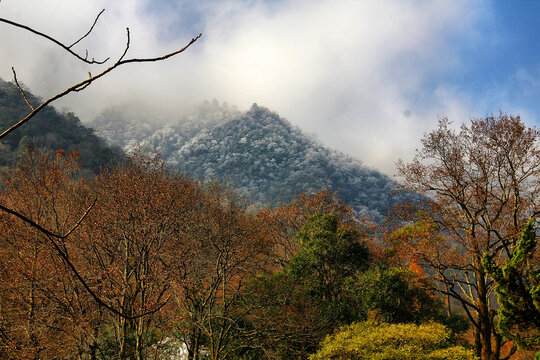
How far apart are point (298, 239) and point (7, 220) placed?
1305cm

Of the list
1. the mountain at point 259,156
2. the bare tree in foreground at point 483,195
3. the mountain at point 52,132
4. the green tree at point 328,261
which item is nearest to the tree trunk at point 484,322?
the bare tree in foreground at point 483,195

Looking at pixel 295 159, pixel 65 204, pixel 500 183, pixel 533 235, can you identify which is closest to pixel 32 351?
pixel 65 204

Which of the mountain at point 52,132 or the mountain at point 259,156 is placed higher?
the mountain at point 259,156

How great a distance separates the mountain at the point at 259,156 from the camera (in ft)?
320

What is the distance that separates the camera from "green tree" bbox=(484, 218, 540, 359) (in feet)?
27.1

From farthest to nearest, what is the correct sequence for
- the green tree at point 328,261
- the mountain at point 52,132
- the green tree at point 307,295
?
the mountain at point 52,132
the green tree at point 328,261
the green tree at point 307,295

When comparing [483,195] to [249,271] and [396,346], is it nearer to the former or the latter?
[396,346]

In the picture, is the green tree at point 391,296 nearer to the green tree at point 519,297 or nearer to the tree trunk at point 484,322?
the tree trunk at point 484,322

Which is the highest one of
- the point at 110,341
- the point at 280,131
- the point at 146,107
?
the point at 146,107

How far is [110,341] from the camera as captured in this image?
43.2ft

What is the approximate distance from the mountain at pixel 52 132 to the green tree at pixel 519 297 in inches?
1682

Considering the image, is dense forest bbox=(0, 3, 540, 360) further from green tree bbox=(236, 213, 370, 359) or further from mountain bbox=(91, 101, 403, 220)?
mountain bbox=(91, 101, 403, 220)

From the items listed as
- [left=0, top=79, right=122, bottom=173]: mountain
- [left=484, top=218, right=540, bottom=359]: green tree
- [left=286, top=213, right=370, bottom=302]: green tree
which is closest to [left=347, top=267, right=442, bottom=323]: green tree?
[left=286, top=213, right=370, bottom=302]: green tree

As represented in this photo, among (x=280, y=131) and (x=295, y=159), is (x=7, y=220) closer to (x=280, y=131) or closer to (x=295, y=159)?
(x=295, y=159)
